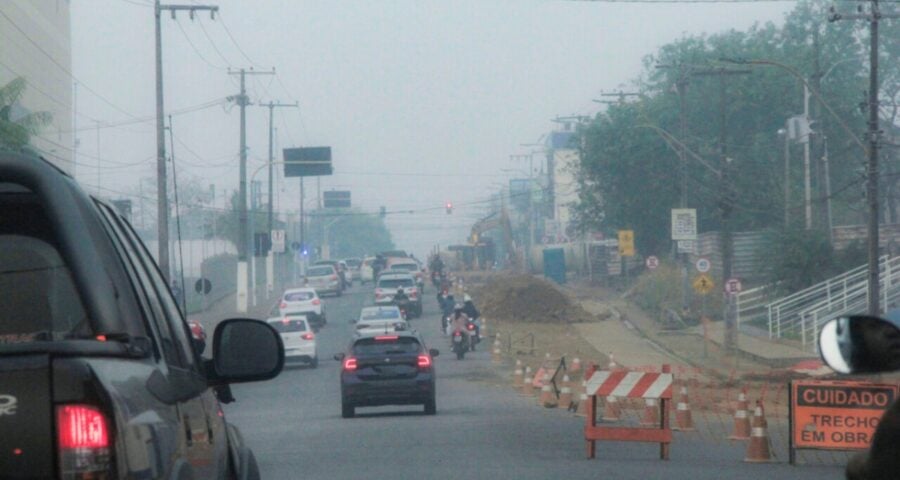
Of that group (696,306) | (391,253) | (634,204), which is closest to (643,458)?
(696,306)

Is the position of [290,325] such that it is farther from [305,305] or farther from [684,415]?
[684,415]

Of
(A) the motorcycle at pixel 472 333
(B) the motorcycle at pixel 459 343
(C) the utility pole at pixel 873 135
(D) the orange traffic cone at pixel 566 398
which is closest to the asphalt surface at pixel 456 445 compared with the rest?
(D) the orange traffic cone at pixel 566 398

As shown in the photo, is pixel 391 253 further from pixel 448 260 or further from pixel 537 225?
pixel 537 225

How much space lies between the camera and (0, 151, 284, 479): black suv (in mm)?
2609

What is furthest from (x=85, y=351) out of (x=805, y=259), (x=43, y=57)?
(x=43, y=57)

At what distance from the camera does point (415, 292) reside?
58781 mm

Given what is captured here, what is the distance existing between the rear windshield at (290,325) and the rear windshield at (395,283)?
65.7 feet

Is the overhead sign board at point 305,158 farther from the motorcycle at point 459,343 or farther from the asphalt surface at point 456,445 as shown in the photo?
the asphalt surface at point 456,445

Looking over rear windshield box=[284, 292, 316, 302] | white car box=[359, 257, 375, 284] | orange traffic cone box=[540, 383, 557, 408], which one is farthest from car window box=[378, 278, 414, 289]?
orange traffic cone box=[540, 383, 557, 408]

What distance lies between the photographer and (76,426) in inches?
103

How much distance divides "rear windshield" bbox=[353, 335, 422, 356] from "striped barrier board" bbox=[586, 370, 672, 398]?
7.72 meters

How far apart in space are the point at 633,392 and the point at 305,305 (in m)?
37.2

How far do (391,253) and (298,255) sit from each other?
614 inches

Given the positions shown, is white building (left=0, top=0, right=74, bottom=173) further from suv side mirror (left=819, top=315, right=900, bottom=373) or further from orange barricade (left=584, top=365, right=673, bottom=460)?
suv side mirror (left=819, top=315, right=900, bottom=373)
